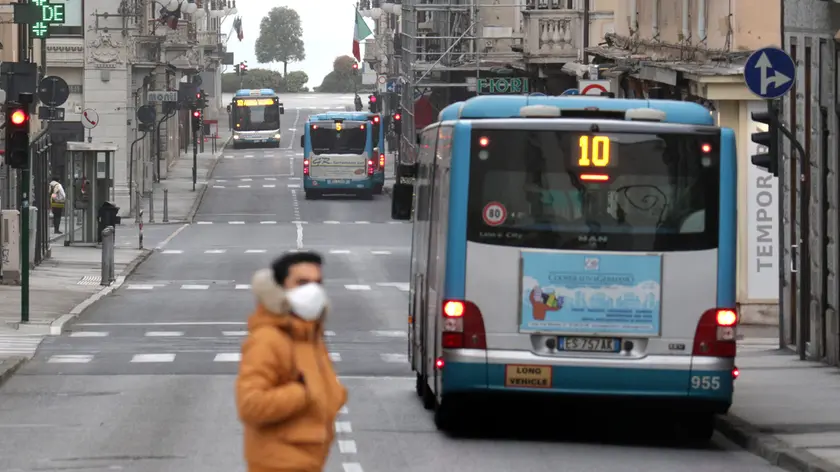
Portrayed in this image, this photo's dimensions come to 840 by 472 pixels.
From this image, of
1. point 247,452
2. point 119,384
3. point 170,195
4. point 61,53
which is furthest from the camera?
point 170,195

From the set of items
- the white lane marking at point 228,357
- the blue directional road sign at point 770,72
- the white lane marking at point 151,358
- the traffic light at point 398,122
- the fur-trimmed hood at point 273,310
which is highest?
the traffic light at point 398,122

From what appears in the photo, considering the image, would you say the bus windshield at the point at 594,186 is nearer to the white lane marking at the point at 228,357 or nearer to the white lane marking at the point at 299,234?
the white lane marking at the point at 228,357

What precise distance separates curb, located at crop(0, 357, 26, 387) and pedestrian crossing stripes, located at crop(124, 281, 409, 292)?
43.6ft

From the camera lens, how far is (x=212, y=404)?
16.6 metres

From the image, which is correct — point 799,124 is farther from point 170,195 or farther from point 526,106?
point 170,195

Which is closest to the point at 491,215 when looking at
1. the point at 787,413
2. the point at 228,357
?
the point at 787,413

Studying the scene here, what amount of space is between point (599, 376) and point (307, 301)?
6.87 meters

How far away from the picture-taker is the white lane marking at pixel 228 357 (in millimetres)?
21391

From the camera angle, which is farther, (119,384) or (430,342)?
(119,384)

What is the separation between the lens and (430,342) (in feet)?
48.2

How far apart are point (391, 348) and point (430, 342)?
872 cm

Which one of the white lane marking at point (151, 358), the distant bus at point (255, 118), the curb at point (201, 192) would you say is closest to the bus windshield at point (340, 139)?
the curb at point (201, 192)

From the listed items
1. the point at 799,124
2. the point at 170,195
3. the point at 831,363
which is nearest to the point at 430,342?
the point at 831,363

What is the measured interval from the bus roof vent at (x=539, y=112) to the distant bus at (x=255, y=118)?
89316 millimetres
